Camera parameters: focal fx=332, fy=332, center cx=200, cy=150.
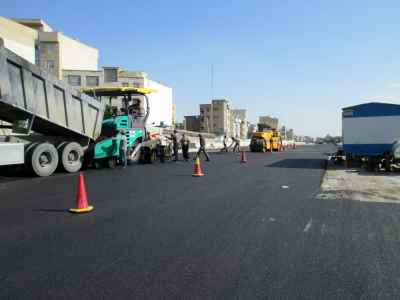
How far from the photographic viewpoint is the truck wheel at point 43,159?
9.57 m

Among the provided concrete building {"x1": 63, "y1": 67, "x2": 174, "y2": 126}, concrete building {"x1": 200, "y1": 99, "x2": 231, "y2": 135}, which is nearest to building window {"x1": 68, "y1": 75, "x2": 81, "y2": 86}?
concrete building {"x1": 63, "y1": 67, "x2": 174, "y2": 126}

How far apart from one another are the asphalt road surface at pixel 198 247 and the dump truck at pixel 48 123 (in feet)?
Result: 9.14

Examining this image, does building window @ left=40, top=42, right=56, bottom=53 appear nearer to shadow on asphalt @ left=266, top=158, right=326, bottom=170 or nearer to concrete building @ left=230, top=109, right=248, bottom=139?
shadow on asphalt @ left=266, top=158, right=326, bottom=170

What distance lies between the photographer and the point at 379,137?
509 inches

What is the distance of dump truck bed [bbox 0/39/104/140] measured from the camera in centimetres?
848

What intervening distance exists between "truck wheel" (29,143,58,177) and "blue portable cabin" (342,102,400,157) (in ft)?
36.3

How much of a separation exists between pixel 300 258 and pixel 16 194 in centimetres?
610

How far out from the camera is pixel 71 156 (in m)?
11.1

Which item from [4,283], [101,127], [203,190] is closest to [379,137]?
[203,190]

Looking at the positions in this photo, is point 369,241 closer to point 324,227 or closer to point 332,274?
point 324,227

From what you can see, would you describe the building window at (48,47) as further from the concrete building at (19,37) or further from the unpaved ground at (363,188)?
the unpaved ground at (363,188)

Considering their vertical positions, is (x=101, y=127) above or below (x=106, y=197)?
above

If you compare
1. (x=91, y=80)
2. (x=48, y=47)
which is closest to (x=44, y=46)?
(x=48, y=47)

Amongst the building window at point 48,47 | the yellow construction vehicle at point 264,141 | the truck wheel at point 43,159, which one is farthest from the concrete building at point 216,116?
the truck wheel at point 43,159
